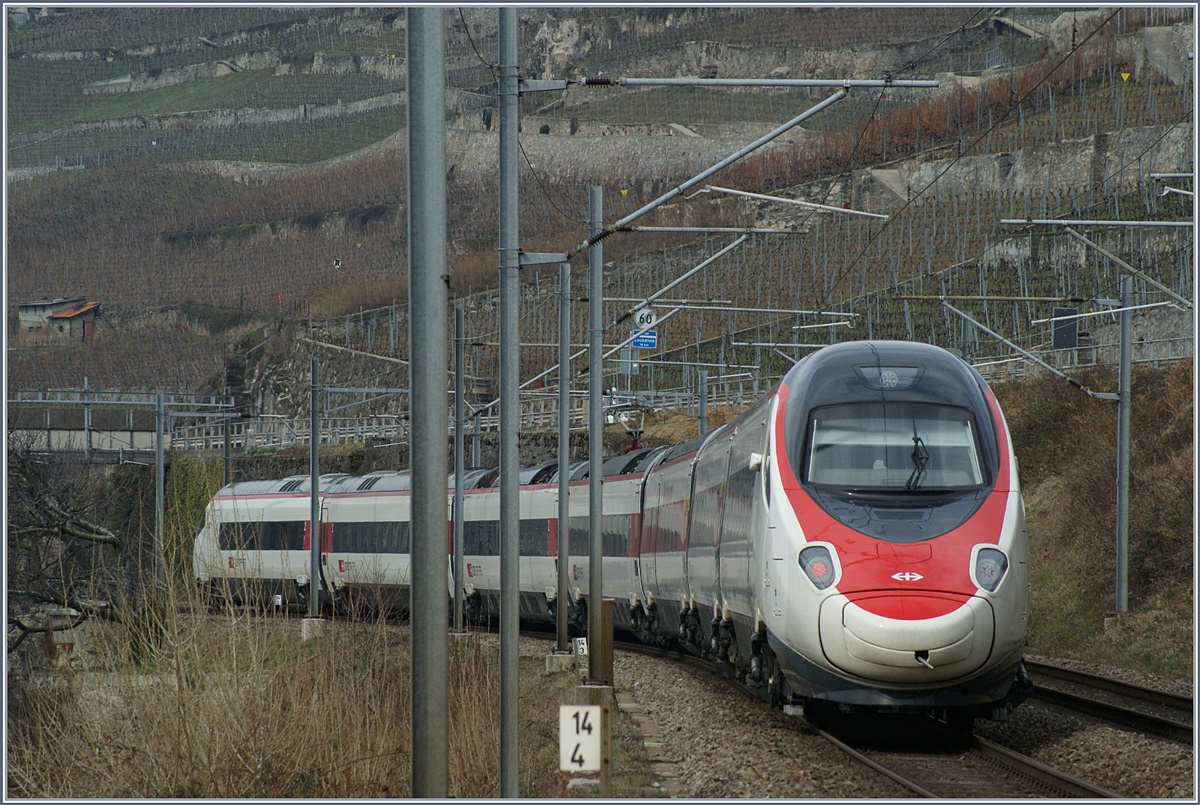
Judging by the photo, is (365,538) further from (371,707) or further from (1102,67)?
(1102,67)

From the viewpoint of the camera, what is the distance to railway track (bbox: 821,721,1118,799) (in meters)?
11.2

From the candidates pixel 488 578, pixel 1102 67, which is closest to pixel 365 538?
pixel 488 578

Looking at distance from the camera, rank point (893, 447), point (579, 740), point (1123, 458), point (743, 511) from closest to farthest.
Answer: point (579, 740) < point (893, 447) < point (743, 511) < point (1123, 458)

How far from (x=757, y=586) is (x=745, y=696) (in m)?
4.47

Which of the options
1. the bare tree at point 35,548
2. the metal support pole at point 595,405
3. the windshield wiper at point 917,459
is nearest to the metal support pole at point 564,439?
the metal support pole at point 595,405

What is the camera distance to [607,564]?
30719 millimetres

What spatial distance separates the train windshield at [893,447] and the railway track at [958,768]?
94.6 inches

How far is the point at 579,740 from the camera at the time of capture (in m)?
8.69

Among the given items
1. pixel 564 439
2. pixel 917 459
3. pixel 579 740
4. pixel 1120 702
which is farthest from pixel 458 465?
pixel 579 740

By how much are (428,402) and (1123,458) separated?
19508 millimetres

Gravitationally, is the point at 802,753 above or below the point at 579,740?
below

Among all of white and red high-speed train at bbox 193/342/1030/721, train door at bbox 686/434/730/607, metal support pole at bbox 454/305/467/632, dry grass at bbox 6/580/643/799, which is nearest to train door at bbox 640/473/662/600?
metal support pole at bbox 454/305/467/632

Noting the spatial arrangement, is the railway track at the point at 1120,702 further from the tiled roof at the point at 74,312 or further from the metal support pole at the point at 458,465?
the tiled roof at the point at 74,312

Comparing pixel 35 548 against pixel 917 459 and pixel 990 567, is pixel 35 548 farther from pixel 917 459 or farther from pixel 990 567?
pixel 990 567
